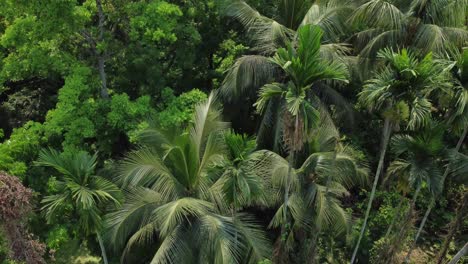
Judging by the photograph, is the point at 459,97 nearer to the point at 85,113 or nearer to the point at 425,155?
the point at 425,155

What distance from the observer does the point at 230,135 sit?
7.47 meters

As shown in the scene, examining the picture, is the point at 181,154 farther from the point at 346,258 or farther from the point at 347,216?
the point at 346,258

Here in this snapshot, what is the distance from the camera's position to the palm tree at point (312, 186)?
916cm

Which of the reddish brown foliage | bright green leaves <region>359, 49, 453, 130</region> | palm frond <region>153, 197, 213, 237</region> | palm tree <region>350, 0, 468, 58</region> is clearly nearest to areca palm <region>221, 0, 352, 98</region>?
palm tree <region>350, 0, 468, 58</region>

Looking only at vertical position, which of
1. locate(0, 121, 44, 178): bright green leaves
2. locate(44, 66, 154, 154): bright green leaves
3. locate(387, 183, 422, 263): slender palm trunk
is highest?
locate(44, 66, 154, 154): bright green leaves

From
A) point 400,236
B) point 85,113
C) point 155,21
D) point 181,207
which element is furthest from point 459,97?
point 85,113

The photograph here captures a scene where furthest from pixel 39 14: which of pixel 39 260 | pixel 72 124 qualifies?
pixel 39 260

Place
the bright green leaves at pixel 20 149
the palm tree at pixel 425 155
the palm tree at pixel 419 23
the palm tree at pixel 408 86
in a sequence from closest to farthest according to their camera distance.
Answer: the palm tree at pixel 408 86
the palm tree at pixel 425 155
the bright green leaves at pixel 20 149
the palm tree at pixel 419 23

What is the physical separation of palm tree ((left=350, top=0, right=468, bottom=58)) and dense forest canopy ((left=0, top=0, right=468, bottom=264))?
0.03 m

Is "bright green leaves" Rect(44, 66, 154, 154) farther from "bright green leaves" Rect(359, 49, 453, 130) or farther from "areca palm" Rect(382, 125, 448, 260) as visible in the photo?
"areca palm" Rect(382, 125, 448, 260)

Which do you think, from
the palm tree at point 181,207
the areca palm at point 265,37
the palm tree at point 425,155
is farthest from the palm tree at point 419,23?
the palm tree at point 181,207

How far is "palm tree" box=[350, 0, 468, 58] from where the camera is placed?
9.27 meters

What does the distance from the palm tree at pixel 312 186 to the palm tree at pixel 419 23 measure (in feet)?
8.50

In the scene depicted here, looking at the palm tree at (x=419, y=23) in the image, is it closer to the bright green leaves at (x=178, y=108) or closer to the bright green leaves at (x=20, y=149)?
the bright green leaves at (x=178, y=108)
